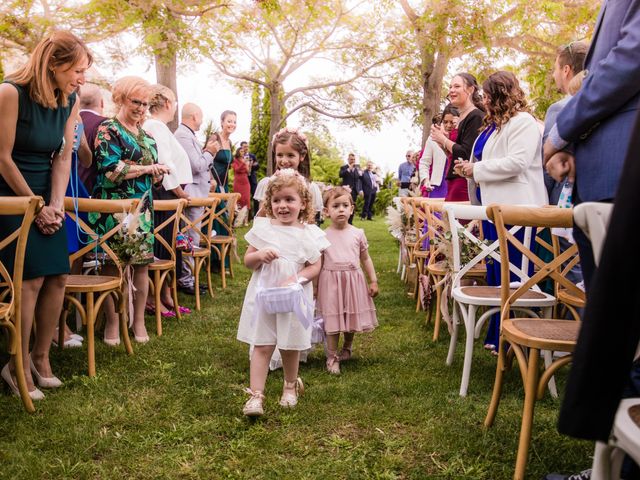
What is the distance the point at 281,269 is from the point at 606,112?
1907 mm

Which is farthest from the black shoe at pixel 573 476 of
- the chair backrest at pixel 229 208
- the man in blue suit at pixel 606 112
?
the chair backrest at pixel 229 208

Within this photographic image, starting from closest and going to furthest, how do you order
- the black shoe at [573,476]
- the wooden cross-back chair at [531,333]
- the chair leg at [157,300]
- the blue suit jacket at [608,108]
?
the blue suit jacket at [608,108] → the black shoe at [573,476] → the wooden cross-back chair at [531,333] → the chair leg at [157,300]

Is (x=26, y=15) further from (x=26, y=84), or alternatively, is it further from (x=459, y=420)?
(x=459, y=420)

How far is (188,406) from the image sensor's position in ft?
11.2

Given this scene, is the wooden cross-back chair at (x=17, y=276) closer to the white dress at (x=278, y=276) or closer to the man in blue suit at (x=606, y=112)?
the white dress at (x=278, y=276)

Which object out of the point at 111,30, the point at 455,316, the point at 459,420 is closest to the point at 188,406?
the point at 459,420

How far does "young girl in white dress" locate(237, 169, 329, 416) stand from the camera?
3.33 meters

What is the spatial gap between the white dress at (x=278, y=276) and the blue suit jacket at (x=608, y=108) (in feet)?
5.40

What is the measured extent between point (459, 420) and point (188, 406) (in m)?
1.50

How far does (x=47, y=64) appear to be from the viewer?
131 inches

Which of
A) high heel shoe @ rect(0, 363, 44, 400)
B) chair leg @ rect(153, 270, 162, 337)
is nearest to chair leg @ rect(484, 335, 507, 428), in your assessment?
high heel shoe @ rect(0, 363, 44, 400)

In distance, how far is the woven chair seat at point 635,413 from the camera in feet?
4.51

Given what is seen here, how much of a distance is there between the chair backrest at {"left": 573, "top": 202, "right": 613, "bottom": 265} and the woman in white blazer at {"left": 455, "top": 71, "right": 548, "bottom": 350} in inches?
109

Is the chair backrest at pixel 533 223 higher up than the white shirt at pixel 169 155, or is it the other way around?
the white shirt at pixel 169 155
